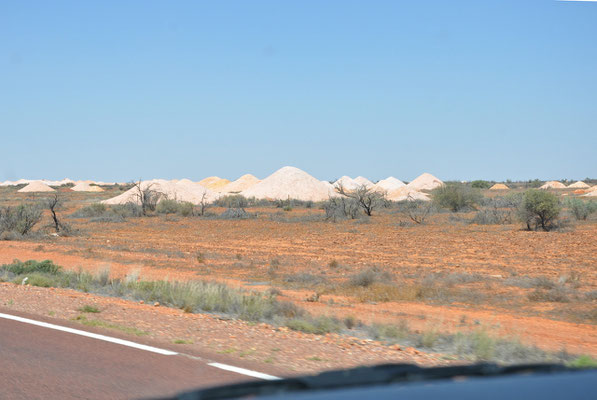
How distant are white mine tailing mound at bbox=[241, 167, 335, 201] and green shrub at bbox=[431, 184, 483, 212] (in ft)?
62.0

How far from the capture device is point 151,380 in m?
6.08

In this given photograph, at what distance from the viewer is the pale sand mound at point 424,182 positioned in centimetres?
9653

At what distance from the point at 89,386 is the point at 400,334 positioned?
4.59 metres

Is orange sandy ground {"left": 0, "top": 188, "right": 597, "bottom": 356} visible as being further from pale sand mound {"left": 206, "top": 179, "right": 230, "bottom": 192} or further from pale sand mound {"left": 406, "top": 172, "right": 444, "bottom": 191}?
pale sand mound {"left": 206, "top": 179, "right": 230, "bottom": 192}

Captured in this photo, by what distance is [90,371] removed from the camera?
6441 mm

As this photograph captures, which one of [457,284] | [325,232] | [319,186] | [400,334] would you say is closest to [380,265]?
[457,284]

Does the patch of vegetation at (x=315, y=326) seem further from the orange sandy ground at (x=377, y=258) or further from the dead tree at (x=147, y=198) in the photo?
the dead tree at (x=147, y=198)

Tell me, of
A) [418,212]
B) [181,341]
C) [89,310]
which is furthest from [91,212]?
[181,341]

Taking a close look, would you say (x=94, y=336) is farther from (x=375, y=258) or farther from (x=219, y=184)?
(x=219, y=184)

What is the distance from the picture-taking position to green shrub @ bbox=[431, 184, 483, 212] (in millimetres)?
53750

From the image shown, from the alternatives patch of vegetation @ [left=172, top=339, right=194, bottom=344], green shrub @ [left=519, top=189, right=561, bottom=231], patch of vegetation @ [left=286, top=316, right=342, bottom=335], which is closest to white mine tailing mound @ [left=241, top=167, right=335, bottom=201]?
green shrub @ [left=519, top=189, right=561, bottom=231]

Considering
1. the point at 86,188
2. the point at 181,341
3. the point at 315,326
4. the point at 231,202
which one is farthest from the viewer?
the point at 86,188

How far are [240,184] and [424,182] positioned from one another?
3039cm

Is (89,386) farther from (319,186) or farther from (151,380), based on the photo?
(319,186)
